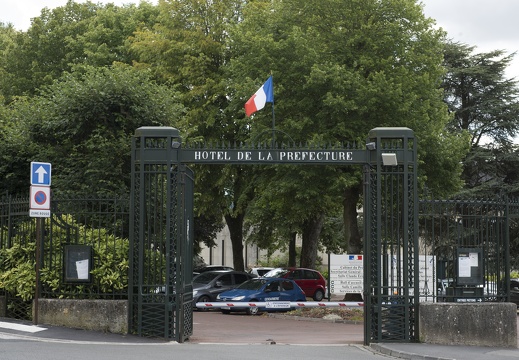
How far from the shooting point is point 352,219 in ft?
108

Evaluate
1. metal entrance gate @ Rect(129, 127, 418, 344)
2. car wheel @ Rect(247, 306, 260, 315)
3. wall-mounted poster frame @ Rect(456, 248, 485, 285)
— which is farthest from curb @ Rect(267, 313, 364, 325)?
metal entrance gate @ Rect(129, 127, 418, 344)

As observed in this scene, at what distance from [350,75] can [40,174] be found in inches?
618

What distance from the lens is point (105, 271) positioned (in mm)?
16500

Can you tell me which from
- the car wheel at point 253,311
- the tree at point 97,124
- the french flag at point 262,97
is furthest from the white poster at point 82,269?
the car wheel at point 253,311

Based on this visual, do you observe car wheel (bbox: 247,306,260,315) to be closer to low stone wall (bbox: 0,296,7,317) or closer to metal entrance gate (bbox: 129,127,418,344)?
low stone wall (bbox: 0,296,7,317)

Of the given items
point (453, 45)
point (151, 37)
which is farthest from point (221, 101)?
point (453, 45)

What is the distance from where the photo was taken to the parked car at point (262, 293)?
Result: 99.4ft

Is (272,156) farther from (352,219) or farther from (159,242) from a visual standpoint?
(352,219)

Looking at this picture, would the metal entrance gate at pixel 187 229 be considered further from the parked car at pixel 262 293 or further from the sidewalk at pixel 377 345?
the parked car at pixel 262 293

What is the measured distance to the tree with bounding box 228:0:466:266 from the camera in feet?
98.0

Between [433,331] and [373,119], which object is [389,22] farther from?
[433,331]

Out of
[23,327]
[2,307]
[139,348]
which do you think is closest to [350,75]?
[2,307]

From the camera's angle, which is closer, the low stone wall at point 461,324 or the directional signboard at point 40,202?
the low stone wall at point 461,324

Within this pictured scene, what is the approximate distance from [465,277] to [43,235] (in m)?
8.44
